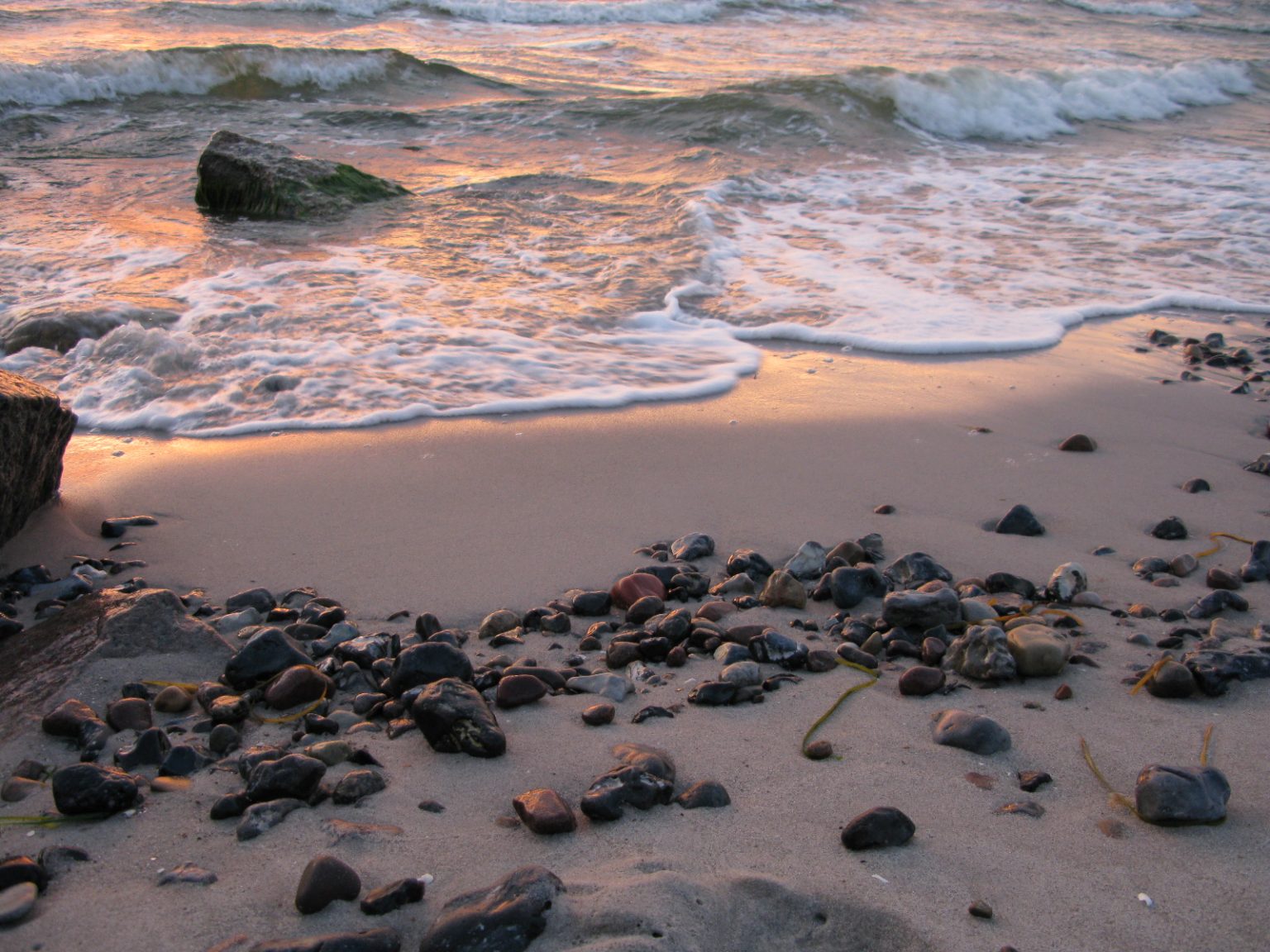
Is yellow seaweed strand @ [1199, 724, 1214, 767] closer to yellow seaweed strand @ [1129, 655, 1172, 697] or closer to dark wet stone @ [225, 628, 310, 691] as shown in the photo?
yellow seaweed strand @ [1129, 655, 1172, 697]

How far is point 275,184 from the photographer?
6840 mm

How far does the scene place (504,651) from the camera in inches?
94.0

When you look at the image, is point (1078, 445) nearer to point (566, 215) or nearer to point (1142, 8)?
point (566, 215)

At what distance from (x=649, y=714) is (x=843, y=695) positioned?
0.43 m

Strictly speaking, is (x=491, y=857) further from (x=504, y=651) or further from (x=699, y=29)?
(x=699, y=29)

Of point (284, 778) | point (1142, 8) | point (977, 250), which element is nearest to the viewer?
point (284, 778)

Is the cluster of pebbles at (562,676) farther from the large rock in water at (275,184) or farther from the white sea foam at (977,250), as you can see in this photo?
the large rock in water at (275,184)

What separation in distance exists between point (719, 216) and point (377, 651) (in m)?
5.29

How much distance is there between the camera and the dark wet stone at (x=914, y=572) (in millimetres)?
2734

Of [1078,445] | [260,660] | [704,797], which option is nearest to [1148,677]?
[704,797]

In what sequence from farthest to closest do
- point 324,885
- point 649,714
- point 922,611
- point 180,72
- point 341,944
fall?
1. point 180,72
2. point 922,611
3. point 649,714
4. point 324,885
5. point 341,944

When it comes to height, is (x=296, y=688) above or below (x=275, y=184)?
below

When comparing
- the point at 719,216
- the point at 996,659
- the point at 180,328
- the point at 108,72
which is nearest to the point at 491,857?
the point at 996,659

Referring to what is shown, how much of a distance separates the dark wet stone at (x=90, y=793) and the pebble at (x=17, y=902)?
201 millimetres
